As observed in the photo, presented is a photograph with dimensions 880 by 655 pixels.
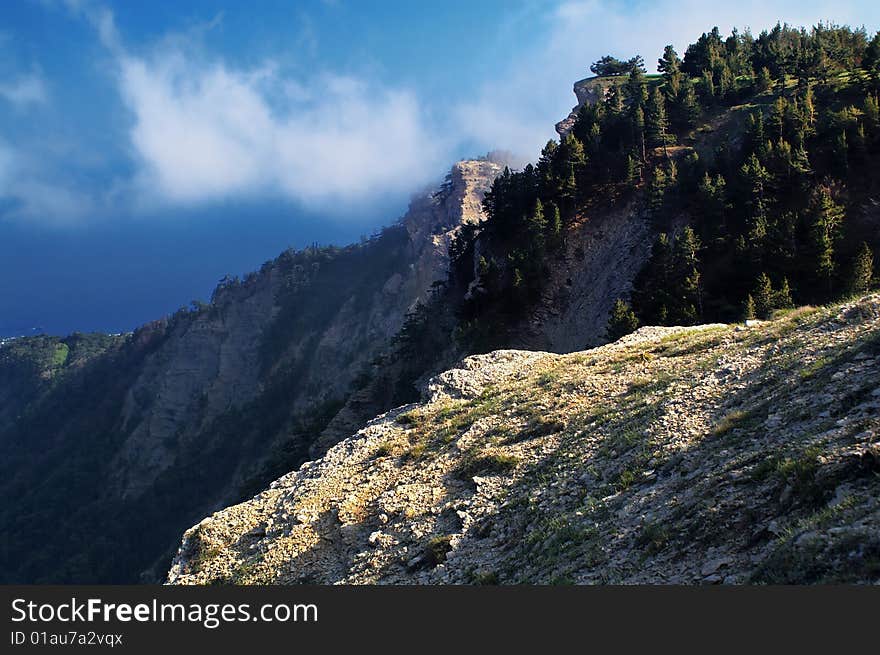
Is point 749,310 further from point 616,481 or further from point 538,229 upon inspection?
point 616,481

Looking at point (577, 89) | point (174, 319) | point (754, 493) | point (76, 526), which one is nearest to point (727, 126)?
point (577, 89)

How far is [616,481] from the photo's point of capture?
506 inches

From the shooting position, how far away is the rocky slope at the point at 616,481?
27.9 ft

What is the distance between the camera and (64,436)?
489 feet

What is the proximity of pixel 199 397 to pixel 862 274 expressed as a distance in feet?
405

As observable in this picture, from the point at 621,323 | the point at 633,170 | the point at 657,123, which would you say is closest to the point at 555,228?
the point at 633,170

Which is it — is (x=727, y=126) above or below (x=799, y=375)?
above

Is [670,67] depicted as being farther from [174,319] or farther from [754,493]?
[174,319]

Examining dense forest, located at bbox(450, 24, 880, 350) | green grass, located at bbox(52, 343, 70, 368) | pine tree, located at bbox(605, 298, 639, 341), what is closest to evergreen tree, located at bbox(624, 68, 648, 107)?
dense forest, located at bbox(450, 24, 880, 350)

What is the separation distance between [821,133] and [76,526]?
117 meters

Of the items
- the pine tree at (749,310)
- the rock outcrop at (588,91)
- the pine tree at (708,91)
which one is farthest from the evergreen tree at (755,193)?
the rock outcrop at (588,91)

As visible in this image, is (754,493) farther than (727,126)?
No

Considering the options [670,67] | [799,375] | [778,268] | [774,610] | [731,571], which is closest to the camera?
[774,610]

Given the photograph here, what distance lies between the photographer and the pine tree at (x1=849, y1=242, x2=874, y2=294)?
1289 inches
